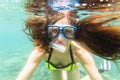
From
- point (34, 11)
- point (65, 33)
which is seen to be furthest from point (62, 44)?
point (34, 11)

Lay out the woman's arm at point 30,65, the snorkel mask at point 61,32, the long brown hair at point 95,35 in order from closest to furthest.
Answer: the snorkel mask at point 61,32
the woman's arm at point 30,65
the long brown hair at point 95,35

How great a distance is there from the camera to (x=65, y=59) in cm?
678

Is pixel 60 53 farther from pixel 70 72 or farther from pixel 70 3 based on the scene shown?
pixel 70 3

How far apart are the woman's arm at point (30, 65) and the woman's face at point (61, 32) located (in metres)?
1.01

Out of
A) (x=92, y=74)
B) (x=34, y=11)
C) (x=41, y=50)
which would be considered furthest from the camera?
(x=34, y=11)

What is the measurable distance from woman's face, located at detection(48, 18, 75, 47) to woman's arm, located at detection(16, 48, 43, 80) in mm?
1007

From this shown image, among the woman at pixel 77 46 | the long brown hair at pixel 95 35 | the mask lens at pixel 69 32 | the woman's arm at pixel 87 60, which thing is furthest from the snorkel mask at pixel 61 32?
the woman's arm at pixel 87 60

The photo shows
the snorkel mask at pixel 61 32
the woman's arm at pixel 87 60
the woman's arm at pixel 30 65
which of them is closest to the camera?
the snorkel mask at pixel 61 32

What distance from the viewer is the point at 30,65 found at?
6.44 meters

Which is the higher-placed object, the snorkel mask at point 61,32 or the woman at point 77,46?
the snorkel mask at point 61,32

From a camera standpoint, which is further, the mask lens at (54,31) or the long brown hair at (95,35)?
the long brown hair at (95,35)

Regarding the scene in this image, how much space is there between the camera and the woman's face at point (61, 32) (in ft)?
18.5

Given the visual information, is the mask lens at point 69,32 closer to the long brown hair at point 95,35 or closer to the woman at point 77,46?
the woman at point 77,46

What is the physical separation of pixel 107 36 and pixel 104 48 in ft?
1.43
